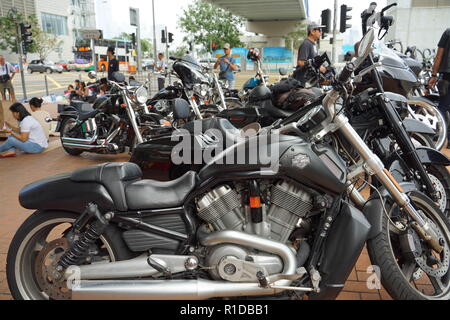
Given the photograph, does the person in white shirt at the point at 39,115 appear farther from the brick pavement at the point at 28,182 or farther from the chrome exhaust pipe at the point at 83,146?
the chrome exhaust pipe at the point at 83,146

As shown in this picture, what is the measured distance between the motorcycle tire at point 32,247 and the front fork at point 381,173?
1.48 meters

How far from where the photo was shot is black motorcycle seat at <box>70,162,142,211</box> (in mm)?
2275

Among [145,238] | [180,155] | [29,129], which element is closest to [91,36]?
[29,129]

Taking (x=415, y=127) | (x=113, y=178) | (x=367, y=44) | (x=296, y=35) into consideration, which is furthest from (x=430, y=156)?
(x=296, y=35)

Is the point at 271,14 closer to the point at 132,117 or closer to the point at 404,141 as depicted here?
the point at 132,117

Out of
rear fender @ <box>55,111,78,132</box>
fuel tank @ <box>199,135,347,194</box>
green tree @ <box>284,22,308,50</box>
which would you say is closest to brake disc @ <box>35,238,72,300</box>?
fuel tank @ <box>199,135,347,194</box>

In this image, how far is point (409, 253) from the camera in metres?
2.42

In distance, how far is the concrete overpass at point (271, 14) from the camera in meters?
31.4

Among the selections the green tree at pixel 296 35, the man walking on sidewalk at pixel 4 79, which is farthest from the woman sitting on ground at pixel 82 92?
the green tree at pixel 296 35

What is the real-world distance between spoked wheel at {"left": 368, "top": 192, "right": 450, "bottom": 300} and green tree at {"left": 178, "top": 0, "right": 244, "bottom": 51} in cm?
3624

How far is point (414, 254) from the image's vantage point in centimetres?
241

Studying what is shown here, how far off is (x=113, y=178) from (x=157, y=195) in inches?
11.1
